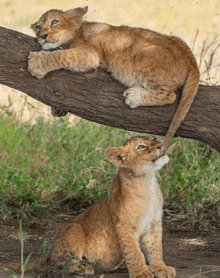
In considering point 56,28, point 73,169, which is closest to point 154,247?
point 56,28

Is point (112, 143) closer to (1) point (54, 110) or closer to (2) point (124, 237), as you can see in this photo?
(1) point (54, 110)

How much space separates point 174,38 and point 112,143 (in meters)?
2.85

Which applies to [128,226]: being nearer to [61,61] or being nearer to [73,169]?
[61,61]

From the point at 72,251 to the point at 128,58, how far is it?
180cm

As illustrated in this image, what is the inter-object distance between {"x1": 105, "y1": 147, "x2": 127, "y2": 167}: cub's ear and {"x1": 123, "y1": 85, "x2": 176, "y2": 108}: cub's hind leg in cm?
46

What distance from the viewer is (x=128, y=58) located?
5629 millimetres

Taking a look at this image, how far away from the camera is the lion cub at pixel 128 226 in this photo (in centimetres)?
500

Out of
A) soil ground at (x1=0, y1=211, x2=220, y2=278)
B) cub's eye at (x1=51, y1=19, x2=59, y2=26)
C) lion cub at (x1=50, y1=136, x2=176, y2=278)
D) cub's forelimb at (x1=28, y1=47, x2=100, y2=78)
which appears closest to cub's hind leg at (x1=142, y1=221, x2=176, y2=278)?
lion cub at (x1=50, y1=136, x2=176, y2=278)

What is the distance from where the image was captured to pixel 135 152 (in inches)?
202

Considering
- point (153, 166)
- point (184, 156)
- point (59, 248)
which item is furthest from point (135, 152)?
point (184, 156)

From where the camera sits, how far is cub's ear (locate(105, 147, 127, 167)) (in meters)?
5.09

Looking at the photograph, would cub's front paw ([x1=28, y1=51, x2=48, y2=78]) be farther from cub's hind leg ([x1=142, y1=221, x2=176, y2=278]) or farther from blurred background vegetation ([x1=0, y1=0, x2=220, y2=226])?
blurred background vegetation ([x1=0, y1=0, x2=220, y2=226])

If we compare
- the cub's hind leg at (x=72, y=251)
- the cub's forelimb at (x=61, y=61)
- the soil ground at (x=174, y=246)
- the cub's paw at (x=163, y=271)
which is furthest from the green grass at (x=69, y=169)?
the cub's paw at (x=163, y=271)

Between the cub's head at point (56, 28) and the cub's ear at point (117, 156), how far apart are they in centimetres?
131
